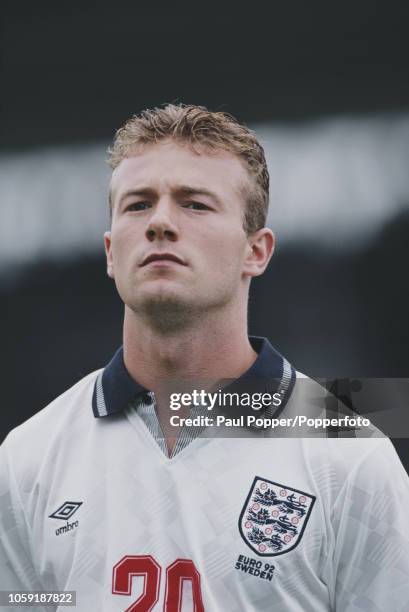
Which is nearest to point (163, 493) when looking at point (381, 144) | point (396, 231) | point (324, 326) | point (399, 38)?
point (324, 326)

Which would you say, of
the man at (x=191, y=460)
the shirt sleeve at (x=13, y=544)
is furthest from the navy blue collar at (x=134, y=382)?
the shirt sleeve at (x=13, y=544)

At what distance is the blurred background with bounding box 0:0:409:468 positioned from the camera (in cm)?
324

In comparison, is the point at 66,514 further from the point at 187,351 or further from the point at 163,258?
the point at 163,258

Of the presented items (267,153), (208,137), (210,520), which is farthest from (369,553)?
(267,153)

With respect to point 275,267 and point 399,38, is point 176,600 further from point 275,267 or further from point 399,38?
point 399,38

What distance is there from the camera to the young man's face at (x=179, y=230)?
1771 mm

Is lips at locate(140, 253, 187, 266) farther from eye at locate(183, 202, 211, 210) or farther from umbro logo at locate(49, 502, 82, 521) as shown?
umbro logo at locate(49, 502, 82, 521)

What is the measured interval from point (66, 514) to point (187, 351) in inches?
19.3

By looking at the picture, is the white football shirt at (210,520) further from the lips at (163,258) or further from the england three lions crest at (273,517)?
the lips at (163,258)

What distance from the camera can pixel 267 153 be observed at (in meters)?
3.38

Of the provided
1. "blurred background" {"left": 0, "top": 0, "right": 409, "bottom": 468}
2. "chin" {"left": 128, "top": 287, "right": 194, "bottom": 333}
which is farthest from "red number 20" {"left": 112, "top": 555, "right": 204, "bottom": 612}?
"blurred background" {"left": 0, "top": 0, "right": 409, "bottom": 468}

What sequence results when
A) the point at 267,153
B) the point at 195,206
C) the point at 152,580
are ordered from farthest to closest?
the point at 267,153, the point at 195,206, the point at 152,580

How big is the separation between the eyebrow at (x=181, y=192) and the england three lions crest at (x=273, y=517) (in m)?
0.71

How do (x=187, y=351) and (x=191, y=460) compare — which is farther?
(x=187, y=351)
